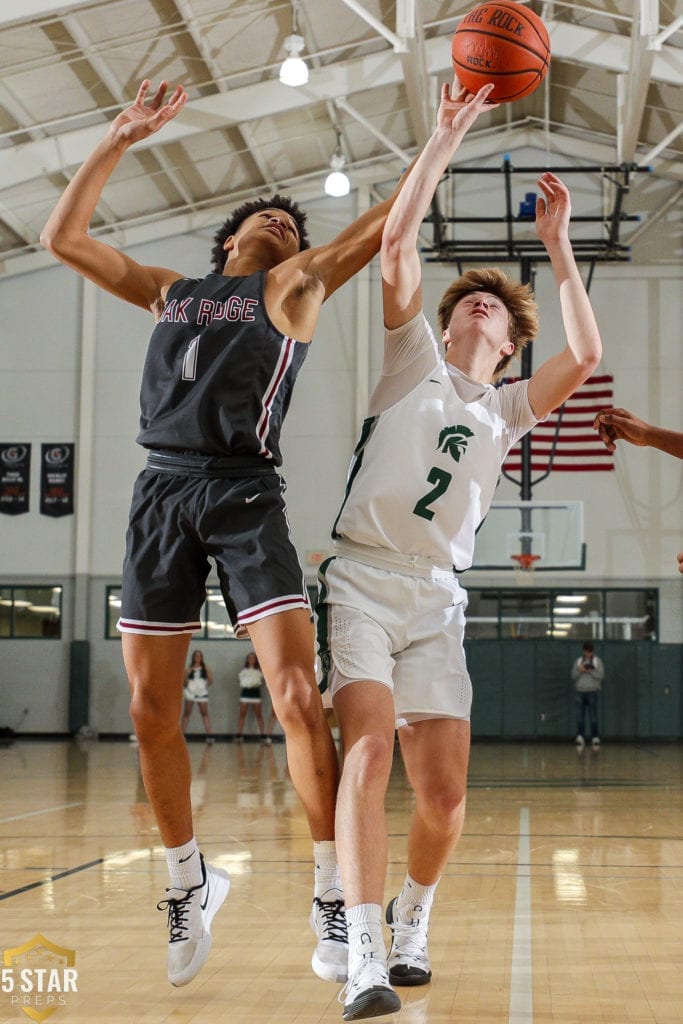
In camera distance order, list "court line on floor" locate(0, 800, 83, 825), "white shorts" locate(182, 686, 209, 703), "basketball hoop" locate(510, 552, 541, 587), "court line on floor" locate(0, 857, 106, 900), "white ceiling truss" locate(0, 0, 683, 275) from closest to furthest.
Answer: "court line on floor" locate(0, 857, 106, 900), "court line on floor" locate(0, 800, 83, 825), "white ceiling truss" locate(0, 0, 683, 275), "basketball hoop" locate(510, 552, 541, 587), "white shorts" locate(182, 686, 209, 703)

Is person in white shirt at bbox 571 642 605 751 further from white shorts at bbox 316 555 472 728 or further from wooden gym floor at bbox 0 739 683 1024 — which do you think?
white shorts at bbox 316 555 472 728

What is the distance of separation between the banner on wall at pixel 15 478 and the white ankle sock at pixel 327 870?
17737 millimetres

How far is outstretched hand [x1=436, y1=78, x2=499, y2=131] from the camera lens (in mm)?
3426

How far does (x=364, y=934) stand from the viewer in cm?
286

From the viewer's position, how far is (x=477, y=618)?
787 inches

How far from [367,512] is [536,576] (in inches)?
658

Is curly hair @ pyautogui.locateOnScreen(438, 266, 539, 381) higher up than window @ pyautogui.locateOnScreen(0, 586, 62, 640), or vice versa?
curly hair @ pyautogui.locateOnScreen(438, 266, 539, 381)

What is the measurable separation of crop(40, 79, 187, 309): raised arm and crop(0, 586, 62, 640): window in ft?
56.3

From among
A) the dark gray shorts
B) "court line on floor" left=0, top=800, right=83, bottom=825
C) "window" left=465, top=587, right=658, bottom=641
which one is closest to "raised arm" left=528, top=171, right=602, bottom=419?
the dark gray shorts

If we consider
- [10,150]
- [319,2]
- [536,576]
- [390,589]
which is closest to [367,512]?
[390,589]

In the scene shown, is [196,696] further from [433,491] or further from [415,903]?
[433,491]

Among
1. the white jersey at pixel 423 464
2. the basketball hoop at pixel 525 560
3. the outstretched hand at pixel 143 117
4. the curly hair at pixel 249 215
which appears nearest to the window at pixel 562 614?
the basketball hoop at pixel 525 560

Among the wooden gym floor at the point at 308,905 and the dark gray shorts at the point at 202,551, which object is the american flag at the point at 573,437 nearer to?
the wooden gym floor at the point at 308,905

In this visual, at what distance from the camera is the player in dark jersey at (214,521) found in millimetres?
3252
